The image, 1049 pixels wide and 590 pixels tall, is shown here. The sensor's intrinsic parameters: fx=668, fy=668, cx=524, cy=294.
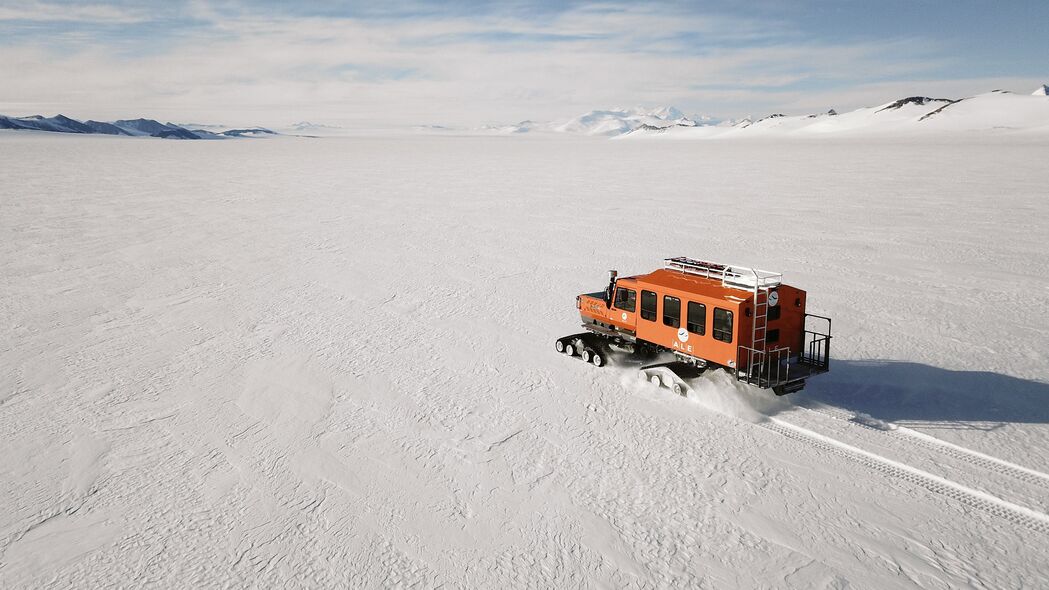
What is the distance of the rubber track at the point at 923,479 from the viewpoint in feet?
26.8

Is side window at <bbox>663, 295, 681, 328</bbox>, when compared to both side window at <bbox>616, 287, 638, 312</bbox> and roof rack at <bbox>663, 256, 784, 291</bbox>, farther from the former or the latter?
roof rack at <bbox>663, 256, 784, 291</bbox>

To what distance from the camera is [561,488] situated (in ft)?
29.6

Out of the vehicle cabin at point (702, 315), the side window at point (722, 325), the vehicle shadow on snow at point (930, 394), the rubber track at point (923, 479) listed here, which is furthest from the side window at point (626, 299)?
the vehicle shadow on snow at point (930, 394)

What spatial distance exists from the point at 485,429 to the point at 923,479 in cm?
627

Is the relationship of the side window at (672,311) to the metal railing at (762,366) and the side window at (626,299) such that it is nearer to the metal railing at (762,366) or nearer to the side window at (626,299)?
the side window at (626,299)

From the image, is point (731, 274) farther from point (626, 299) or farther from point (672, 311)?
point (626, 299)

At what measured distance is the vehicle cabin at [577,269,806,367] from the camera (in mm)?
10875

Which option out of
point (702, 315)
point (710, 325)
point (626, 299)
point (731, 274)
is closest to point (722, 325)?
point (710, 325)

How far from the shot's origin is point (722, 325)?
36.2ft

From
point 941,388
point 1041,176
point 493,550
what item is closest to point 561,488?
point 493,550

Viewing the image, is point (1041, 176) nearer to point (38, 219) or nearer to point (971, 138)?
point (38, 219)

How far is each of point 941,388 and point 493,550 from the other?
9.12m

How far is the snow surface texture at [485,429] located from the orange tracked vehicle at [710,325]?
66cm

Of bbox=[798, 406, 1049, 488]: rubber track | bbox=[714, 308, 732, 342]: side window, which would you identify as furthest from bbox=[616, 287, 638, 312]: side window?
bbox=[798, 406, 1049, 488]: rubber track
